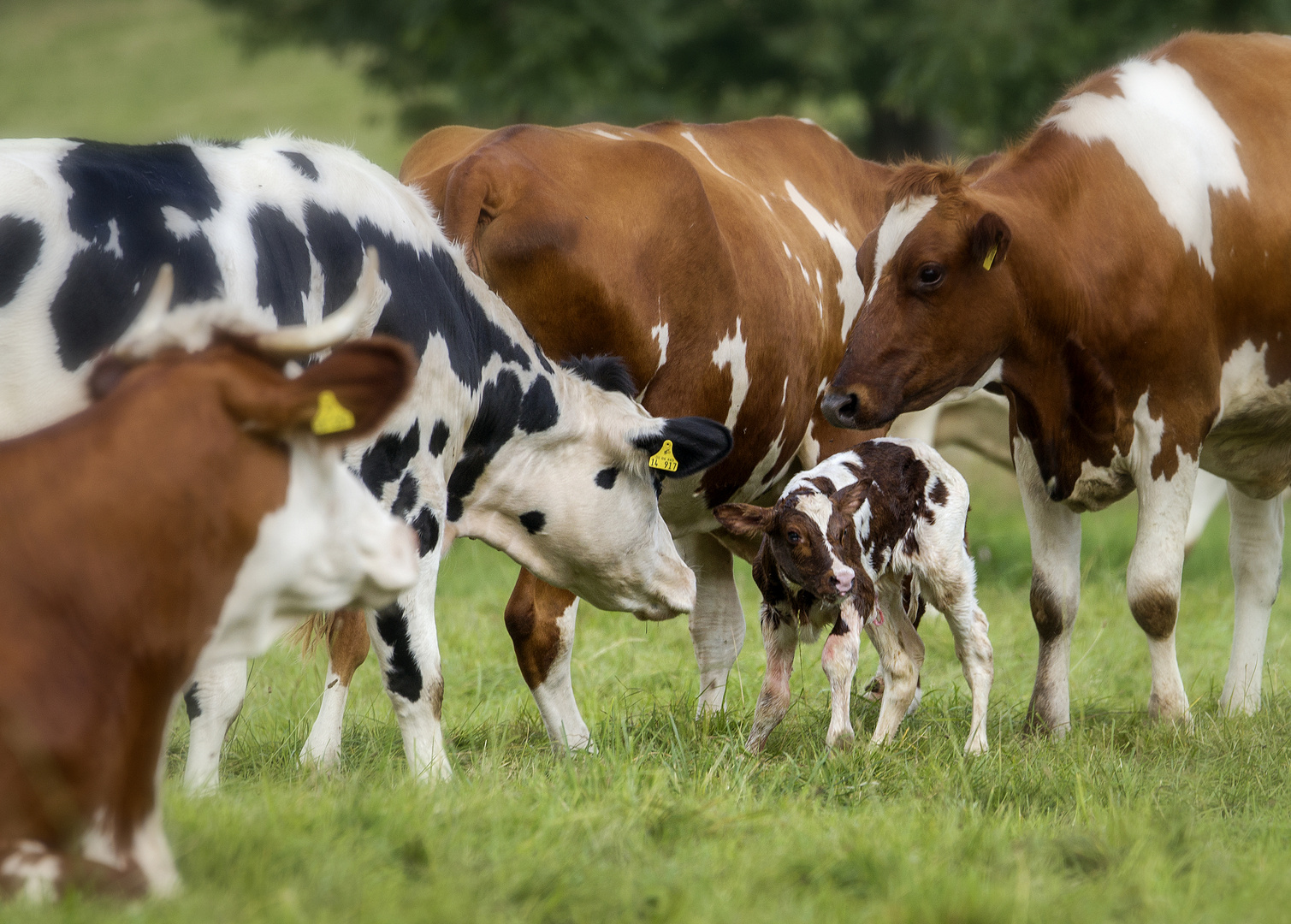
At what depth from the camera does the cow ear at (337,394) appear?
104 inches

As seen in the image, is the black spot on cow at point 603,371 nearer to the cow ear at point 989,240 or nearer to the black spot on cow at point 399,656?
the black spot on cow at point 399,656

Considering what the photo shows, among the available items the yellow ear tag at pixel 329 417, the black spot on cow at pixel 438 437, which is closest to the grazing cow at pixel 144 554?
the yellow ear tag at pixel 329 417

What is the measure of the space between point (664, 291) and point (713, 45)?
40.0 ft

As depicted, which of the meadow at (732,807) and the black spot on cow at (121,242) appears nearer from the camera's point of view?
the meadow at (732,807)

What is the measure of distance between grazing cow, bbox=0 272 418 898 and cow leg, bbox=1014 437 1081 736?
335 centimetres

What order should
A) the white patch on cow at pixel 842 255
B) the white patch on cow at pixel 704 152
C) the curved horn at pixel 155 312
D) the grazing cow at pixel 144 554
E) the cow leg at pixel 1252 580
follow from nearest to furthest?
the grazing cow at pixel 144 554 → the curved horn at pixel 155 312 → the cow leg at pixel 1252 580 → the white patch on cow at pixel 704 152 → the white patch on cow at pixel 842 255

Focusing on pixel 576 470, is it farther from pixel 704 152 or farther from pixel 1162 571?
pixel 1162 571

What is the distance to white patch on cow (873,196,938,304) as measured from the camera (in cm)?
494

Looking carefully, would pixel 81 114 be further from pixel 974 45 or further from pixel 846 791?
pixel 846 791

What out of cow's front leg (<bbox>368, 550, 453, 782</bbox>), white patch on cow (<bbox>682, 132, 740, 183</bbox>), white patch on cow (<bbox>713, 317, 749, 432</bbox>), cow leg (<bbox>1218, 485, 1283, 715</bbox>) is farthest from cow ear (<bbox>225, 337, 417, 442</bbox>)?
cow leg (<bbox>1218, 485, 1283, 715</bbox>)

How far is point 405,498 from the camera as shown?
420cm

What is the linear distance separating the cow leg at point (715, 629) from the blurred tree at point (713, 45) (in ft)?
26.9

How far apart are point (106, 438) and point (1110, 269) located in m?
3.56

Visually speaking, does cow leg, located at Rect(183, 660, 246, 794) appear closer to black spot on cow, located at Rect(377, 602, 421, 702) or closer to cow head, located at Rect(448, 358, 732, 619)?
black spot on cow, located at Rect(377, 602, 421, 702)
